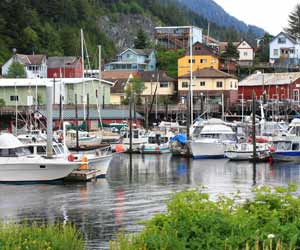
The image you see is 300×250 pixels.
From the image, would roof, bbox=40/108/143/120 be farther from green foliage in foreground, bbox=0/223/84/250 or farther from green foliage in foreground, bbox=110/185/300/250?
green foliage in foreground, bbox=110/185/300/250

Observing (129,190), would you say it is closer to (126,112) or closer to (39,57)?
(126,112)

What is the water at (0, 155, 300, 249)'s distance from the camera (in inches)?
1229

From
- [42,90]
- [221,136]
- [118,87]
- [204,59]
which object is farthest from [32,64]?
[221,136]

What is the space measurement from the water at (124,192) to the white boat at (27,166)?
90 cm

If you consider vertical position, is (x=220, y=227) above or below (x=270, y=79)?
below

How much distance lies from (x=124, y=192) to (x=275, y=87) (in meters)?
81.2

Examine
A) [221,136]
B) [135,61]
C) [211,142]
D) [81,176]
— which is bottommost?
[81,176]

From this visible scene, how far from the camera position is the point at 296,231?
56.6 ft

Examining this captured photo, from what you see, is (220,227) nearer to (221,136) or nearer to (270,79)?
(221,136)

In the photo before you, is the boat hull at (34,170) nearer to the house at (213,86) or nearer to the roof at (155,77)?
the house at (213,86)

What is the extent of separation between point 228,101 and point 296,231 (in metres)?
102

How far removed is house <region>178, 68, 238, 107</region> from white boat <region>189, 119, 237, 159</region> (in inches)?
1845

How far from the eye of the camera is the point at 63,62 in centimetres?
13462

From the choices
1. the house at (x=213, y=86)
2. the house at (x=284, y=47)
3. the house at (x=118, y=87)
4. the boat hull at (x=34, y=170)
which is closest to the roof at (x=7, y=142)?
the boat hull at (x=34, y=170)
